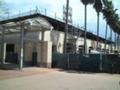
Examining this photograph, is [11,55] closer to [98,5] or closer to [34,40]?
[34,40]

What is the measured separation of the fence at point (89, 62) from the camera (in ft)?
108

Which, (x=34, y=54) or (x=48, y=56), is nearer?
(x=48, y=56)

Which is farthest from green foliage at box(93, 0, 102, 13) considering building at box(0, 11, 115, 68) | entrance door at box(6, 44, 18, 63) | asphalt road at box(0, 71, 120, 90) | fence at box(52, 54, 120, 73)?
asphalt road at box(0, 71, 120, 90)

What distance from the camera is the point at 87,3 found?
4766cm

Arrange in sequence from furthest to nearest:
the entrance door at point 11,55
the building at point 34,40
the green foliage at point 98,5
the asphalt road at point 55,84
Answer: the green foliage at point 98,5 → the entrance door at point 11,55 → the building at point 34,40 → the asphalt road at point 55,84

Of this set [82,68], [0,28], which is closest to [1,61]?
[0,28]

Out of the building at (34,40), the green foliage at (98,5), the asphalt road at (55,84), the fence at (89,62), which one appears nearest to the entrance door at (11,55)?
the building at (34,40)

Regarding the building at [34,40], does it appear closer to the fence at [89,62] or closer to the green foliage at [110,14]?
the fence at [89,62]

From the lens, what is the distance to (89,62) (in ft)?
114

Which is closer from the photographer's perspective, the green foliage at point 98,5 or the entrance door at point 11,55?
the entrance door at point 11,55

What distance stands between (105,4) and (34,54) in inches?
835

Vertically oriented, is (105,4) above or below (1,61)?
above

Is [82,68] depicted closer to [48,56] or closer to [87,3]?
[48,56]

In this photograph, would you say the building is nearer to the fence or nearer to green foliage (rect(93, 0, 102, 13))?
the fence
